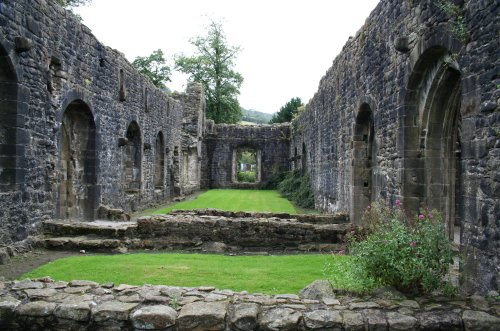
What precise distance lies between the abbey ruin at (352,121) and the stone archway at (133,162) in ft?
0.16

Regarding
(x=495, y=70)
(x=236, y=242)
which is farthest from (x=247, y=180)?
(x=495, y=70)

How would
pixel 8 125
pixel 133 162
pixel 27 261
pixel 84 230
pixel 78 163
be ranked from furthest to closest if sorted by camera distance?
pixel 133 162 < pixel 78 163 < pixel 84 230 < pixel 8 125 < pixel 27 261

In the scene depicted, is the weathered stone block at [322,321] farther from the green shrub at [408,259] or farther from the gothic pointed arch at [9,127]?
the gothic pointed arch at [9,127]

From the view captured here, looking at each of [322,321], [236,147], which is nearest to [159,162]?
[236,147]

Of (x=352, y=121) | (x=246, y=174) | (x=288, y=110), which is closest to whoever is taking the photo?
(x=352, y=121)

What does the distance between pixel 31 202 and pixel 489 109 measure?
351 inches

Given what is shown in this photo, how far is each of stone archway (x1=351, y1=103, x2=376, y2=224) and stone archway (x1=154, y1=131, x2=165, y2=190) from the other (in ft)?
39.1

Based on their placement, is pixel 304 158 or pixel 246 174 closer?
pixel 304 158

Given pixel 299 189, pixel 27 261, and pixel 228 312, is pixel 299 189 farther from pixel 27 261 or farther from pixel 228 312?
pixel 228 312

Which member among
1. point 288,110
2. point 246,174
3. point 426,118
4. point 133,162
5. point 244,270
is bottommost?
point 244,270

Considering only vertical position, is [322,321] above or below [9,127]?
below

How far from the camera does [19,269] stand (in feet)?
25.5

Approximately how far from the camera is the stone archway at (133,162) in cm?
1828

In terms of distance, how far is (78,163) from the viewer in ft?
43.3
